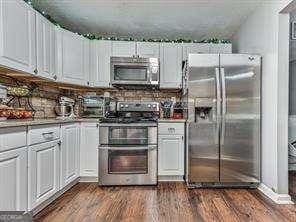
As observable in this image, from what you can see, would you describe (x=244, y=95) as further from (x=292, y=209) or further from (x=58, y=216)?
(x=58, y=216)

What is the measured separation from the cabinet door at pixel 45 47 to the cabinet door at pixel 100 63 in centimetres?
81

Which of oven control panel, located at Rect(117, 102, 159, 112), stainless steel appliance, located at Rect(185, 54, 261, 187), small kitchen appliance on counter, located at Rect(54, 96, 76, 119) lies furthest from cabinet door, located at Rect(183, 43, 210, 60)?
small kitchen appliance on counter, located at Rect(54, 96, 76, 119)

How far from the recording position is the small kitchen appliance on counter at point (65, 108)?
3.37 meters

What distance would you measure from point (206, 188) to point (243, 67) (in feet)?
5.27

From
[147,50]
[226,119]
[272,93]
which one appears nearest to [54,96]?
[147,50]

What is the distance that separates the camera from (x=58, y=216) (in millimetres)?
2189

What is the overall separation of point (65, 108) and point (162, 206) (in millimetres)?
1969

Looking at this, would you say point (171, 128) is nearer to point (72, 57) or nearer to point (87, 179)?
point (87, 179)

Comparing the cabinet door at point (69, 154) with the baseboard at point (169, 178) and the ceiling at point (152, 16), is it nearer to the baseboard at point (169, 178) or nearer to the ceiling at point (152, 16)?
the baseboard at point (169, 178)

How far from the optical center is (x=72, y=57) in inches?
130

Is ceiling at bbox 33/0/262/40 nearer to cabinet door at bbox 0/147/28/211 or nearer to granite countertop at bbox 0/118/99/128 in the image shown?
granite countertop at bbox 0/118/99/128

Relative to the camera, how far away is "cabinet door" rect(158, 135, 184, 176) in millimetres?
3293

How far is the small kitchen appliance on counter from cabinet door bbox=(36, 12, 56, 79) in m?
0.55

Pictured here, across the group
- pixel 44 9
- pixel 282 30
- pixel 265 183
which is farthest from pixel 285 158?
pixel 44 9
